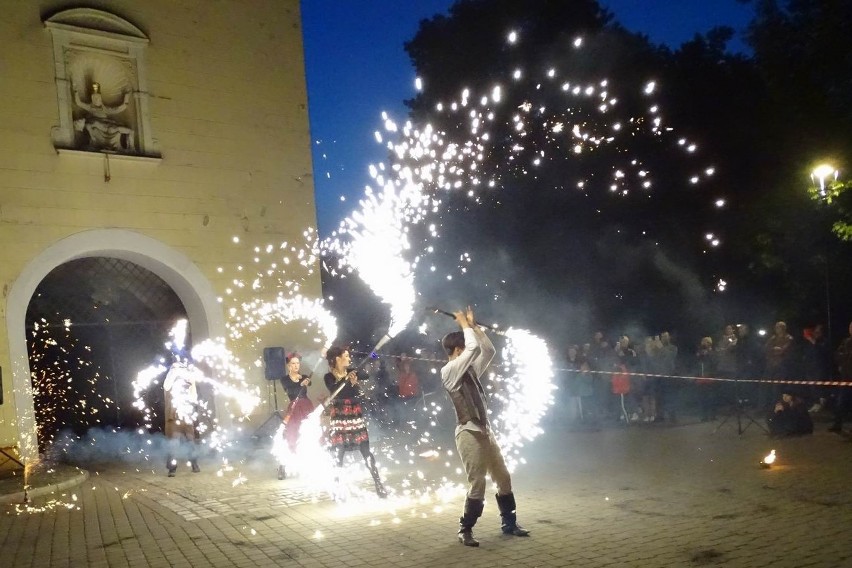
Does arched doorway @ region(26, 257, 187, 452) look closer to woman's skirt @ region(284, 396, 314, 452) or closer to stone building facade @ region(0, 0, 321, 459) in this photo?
stone building facade @ region(0, 0, 321, 459)

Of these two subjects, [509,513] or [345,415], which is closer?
[509,513]

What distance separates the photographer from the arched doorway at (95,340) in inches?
498

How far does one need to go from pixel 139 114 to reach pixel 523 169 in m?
10.1

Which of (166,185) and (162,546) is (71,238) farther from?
(162,546)

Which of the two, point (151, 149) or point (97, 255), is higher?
point (151, 149)

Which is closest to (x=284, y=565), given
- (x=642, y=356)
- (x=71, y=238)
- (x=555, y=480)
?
(x=555, y=480)

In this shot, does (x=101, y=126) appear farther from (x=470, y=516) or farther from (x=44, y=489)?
(x=470, y=516)

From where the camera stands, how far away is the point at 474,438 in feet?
20.2

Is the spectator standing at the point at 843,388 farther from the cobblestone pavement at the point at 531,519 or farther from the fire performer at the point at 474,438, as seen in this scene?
the fire performer at the point at 474,438

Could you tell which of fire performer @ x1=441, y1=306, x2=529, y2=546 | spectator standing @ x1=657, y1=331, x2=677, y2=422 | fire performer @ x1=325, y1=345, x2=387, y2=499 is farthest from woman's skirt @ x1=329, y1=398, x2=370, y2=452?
spectator standing @ x1=657, y1=331, x2=677, y2=422

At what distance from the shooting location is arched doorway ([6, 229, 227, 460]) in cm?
1080

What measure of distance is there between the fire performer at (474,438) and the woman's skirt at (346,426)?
7.29 ft

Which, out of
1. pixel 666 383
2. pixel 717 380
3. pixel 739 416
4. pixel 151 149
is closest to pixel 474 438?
pixel 739 416

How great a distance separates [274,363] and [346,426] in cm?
473
